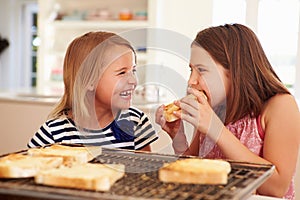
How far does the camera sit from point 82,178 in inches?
30.8

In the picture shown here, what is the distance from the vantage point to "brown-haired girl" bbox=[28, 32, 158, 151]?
1345 mm

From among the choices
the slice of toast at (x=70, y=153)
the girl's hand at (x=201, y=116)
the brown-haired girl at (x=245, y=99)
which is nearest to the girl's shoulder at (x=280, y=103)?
the brown-haired girl at (x=245, y=99)

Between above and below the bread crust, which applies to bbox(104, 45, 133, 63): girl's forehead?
above

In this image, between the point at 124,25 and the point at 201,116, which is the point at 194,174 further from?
the point at 124,25

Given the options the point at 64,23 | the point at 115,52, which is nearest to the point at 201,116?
the point at 115,52

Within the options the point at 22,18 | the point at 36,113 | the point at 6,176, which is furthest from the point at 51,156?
the point at 22,18

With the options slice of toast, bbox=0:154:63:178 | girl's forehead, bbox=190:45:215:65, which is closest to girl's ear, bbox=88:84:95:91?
girl's forehead, bbox=190:45:215:65

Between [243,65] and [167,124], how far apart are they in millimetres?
271

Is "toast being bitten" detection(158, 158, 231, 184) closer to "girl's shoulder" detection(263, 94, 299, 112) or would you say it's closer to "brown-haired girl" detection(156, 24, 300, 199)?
"brown-haired girl" detection(156, 24, 300, 199)

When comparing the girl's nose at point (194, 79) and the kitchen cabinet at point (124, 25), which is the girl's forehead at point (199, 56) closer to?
the girl's nose at point (194, 79)

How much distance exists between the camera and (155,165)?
0.98 metres

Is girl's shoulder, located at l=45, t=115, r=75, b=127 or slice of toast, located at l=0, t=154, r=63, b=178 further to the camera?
girl's shoulder, located at l=45, t=115, r=75, b=127

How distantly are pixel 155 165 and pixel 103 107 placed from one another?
49cm

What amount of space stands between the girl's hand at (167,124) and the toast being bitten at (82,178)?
430mm
